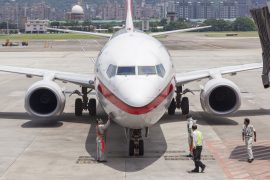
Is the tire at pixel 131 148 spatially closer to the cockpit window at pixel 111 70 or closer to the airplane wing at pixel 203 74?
the cockpit window at pixel 111 70

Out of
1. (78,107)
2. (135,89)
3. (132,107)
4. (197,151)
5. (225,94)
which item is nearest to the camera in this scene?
(132,107)

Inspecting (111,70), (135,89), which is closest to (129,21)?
Answer: (111,70)

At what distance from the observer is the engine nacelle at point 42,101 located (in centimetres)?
2248

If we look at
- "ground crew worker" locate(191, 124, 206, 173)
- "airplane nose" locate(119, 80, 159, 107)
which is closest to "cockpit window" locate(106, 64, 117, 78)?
"airplane nose" locate(119, 80, 159, 107)

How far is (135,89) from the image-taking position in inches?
621

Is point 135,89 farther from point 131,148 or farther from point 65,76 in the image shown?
point 65,76

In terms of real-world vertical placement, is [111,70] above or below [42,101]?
above

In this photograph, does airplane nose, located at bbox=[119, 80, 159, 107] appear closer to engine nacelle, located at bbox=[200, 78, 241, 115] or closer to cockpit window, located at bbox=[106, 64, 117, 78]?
cockpit window, located at bbox=[106, 64, 117, 78]

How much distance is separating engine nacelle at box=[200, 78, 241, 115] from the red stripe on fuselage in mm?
4837

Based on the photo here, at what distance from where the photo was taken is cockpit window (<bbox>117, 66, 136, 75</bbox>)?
55.4 ft

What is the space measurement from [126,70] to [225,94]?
784cm

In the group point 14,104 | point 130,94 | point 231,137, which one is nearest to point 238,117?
point 231,137

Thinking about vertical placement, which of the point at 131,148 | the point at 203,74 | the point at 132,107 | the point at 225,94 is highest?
the point at 203,74

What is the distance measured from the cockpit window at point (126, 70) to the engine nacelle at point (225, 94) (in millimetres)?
6457
